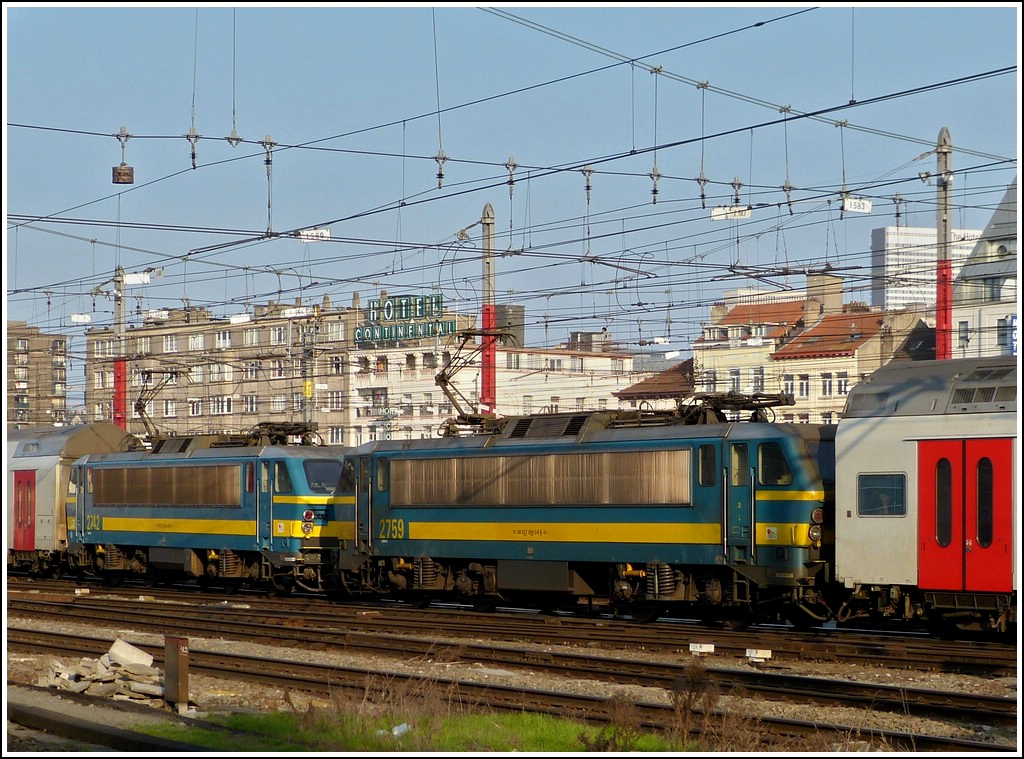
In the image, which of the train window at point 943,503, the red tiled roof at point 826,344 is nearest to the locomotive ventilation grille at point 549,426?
the train window at point 943,503

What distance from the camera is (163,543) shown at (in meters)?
34.0

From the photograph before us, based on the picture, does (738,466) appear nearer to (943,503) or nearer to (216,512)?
(943,503)

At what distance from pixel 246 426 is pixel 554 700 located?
88016 mm

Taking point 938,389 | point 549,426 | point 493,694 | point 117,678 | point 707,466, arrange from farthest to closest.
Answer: point 549,426
point 707,466
point 938,389
point 117,678
point 493,694

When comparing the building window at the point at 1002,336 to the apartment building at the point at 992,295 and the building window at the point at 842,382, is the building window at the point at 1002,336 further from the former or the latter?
the building window at the point at 842,382

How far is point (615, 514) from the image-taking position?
23.2 meters

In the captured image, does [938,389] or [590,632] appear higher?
[938,389]

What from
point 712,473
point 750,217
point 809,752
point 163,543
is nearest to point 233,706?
point 809,752

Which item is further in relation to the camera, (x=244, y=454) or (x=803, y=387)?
(x=803, y=387)

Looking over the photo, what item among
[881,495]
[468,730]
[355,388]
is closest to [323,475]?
[881,495]

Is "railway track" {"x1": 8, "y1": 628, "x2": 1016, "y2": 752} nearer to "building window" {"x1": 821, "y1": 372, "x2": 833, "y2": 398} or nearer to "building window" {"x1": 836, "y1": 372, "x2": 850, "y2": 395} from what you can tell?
"building window" {"x1": 836, "y1": 372, "x2": 850, "y2": 395}

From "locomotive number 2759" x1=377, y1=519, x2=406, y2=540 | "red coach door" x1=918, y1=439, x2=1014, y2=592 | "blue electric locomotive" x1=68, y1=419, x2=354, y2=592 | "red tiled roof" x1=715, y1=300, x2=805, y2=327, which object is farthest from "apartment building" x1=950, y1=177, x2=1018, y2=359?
"red coach door" x1=918, y1=439, x2=1014, y2=592

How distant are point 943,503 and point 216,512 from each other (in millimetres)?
18285

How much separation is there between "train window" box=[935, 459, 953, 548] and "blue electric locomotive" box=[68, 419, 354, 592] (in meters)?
13.2
